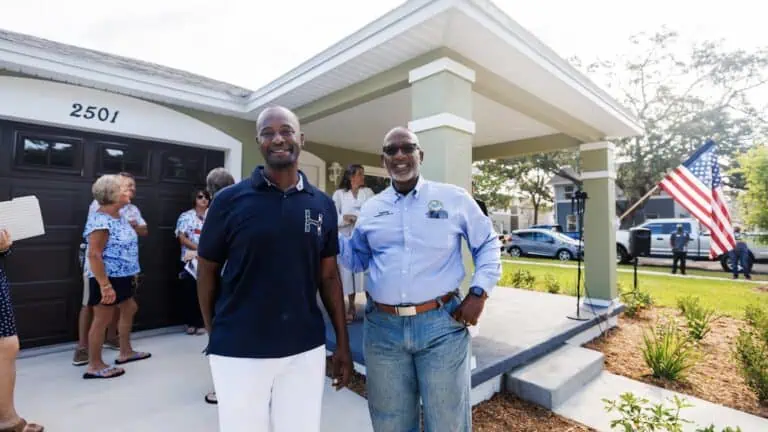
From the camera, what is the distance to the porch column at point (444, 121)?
2.98 meters

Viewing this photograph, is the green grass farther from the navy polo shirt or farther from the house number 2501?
the house number 2501

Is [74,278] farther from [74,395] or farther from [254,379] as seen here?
[254,379]

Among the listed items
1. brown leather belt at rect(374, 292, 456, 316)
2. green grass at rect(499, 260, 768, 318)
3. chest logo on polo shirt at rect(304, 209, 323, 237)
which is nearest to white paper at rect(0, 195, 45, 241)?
chest logo on polo shirt at rect(304, 209, 323, 237)

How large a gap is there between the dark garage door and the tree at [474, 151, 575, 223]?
1877 cm

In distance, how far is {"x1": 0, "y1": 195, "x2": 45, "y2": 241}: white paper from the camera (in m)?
2.29

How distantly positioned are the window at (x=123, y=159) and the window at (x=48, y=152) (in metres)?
0.22

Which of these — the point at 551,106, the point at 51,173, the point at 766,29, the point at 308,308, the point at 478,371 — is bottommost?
the point at 478,371

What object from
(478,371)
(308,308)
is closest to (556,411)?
(478,371)

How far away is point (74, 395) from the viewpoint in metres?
2.81

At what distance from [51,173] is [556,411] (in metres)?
5.17

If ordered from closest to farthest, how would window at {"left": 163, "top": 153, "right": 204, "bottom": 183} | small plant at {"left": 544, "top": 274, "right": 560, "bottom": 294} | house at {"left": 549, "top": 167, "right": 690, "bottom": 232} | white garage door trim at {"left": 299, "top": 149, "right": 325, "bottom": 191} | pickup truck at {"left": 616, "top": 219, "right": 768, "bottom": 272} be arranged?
window at {"left": 163, "top": 153, "right": 204, "bottom": 183} < white garage door trim at {"left": 299, "top": 149, "right": 325, "bottom": 191} < small plant at {"left": 544, "top": 274, "right": 560, "bottom": 294} < pickup truck at {"left": 616, "top": 219, "right": 768, "bottom": 272} < house at {"left": 549, "top": 167, "right": 690, "bottom": 232}

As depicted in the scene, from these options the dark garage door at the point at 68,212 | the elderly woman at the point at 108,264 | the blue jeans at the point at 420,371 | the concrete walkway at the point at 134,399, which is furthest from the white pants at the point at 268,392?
the dark garage door at the point at 68,212

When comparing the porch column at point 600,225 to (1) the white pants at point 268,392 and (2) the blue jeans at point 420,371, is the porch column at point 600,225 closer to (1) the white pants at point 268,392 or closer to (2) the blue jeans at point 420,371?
(2) the blue jeans at point 420,371

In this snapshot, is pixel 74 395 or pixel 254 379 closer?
pixel 254 379
